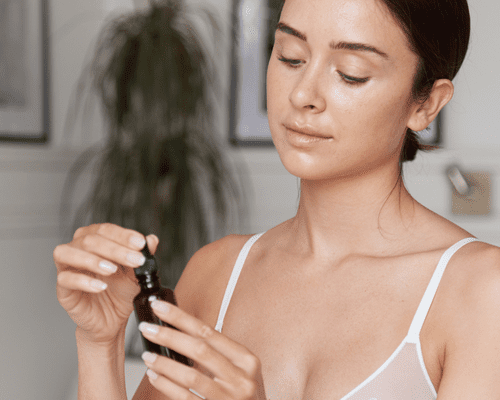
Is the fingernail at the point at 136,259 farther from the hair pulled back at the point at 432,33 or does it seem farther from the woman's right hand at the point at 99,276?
the hair pulled back at the point at 432,33

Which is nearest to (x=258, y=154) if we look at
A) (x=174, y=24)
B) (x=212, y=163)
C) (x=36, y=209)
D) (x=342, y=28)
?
(x=212, y=163)

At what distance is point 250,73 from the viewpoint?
7.28 feet

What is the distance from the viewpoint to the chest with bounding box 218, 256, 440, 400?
801 millimetres

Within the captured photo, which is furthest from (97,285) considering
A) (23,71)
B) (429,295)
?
(23,71)

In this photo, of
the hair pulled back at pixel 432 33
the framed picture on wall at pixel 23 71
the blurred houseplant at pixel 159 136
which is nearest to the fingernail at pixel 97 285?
the hair pulled back at pixel 432 33

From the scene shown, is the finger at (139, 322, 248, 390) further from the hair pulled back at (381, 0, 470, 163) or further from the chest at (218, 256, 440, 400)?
the hair pulled back at (381, 0, 470, 163)

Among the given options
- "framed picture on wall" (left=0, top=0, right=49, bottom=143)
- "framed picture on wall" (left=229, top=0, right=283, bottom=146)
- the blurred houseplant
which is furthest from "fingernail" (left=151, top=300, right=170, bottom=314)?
"framed picture on wall" (left=229, top=0, right=283, bottom=146)

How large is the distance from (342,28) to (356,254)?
36 cm

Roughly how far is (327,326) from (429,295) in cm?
16

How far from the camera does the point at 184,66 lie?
1.83 meters

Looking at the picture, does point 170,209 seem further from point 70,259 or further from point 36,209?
point 70,259

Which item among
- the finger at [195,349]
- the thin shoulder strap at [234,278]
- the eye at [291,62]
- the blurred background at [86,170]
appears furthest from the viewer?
→ the blurred background at [86,170]

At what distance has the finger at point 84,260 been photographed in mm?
724

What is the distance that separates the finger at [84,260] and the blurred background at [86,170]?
3.69ft
